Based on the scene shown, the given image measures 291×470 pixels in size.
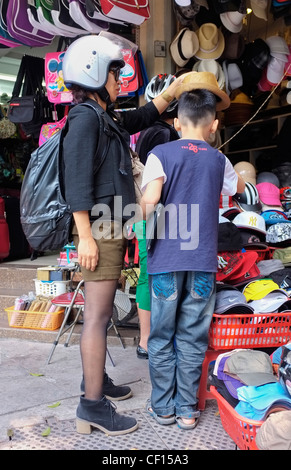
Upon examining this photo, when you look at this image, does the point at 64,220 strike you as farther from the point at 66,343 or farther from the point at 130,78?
the point at 130,78

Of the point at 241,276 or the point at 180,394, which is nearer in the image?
the point at 180,394

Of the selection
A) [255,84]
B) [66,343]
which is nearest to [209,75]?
[66,343]

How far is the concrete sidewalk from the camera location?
7.94 feet

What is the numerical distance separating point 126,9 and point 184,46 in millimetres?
894

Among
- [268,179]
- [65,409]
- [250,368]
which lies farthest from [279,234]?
[65,409]

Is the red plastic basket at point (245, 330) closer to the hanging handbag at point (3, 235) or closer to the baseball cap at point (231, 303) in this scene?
the baseball cap at point (231, 303)

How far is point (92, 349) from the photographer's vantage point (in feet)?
7.95

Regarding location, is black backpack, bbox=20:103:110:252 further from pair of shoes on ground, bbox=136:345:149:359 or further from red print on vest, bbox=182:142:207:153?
pair of shoes on ground, bbox=136:345:149:359

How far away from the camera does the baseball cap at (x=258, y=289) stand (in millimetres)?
2822

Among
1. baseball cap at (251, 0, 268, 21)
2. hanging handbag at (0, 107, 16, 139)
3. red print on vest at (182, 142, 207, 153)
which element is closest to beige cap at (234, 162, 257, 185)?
Answer: baseball cap at (251, 0, 268, 21)

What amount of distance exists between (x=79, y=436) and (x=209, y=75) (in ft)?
7.25

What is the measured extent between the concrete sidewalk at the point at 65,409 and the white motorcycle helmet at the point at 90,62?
1.92 metres

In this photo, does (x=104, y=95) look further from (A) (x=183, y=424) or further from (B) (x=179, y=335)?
(A) (x=183, y=424)

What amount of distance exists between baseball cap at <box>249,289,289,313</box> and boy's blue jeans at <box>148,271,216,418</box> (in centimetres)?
33
